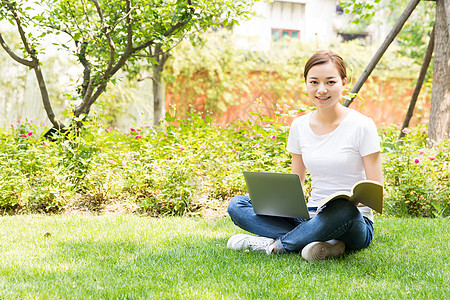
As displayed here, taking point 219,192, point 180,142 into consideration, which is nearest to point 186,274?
point 219,192

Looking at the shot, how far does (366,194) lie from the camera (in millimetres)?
2154

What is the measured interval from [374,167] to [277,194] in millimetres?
484

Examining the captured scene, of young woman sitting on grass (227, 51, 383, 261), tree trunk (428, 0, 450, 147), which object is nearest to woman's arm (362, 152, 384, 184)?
young woman sitting on grass (227, 51, 383, 261)

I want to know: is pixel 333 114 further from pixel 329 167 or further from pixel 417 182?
pixel 417 182

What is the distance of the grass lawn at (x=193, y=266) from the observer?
1.96 meters

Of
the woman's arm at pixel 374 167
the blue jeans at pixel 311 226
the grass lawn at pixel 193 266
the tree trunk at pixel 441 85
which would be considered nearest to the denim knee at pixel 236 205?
the blue jeans at pixel 311 226

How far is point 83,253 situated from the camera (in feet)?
8.53

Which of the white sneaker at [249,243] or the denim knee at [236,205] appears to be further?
the denim knee at [236,205]

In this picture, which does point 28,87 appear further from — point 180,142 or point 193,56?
point 180,142

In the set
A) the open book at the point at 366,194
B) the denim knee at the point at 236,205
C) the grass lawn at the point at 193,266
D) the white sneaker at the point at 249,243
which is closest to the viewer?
the grass lawn at the point at 193,266

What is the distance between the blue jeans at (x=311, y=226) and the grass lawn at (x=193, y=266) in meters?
0.08

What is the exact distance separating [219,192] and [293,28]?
16.0m

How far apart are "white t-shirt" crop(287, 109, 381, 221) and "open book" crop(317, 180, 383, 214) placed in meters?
0.23

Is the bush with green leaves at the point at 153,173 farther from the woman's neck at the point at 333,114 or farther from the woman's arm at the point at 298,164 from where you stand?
the woman's neck at the point at 333,114
